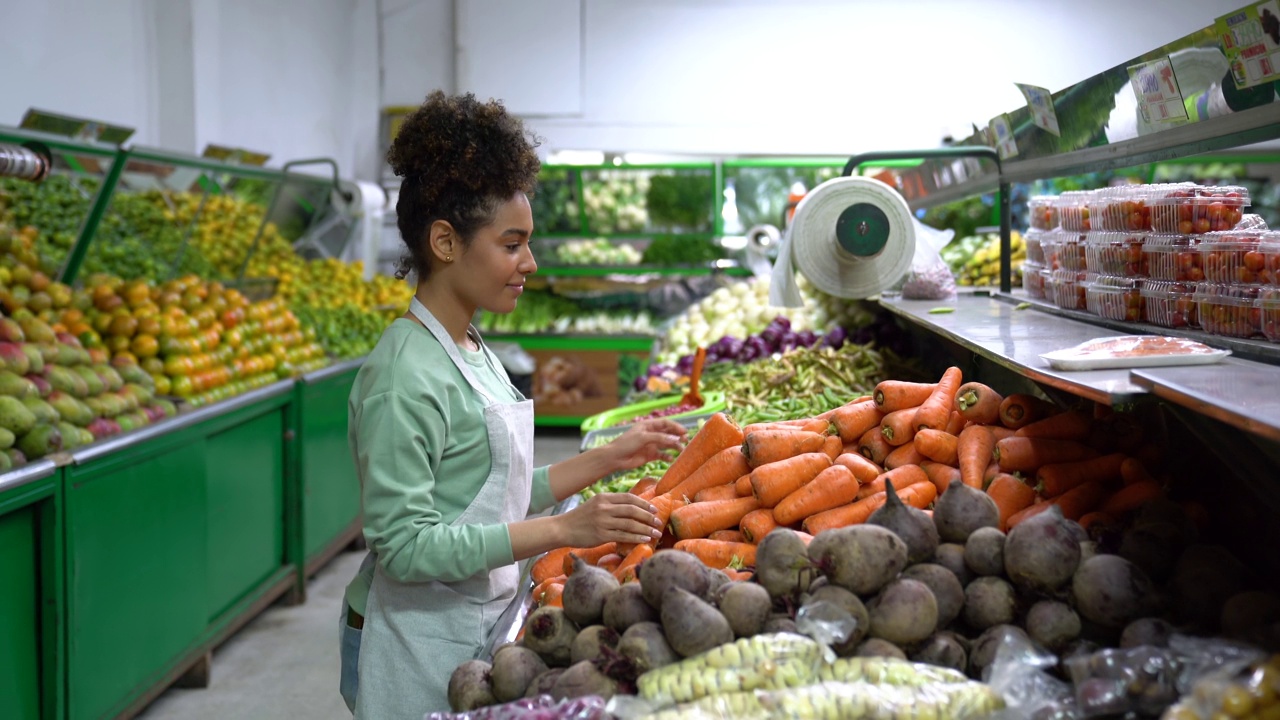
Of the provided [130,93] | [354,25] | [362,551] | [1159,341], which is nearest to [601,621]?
[1159,341]

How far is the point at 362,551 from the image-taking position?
659 cm

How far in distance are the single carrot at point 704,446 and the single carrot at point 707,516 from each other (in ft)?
0.79

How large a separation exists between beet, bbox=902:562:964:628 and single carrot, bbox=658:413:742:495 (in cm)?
103

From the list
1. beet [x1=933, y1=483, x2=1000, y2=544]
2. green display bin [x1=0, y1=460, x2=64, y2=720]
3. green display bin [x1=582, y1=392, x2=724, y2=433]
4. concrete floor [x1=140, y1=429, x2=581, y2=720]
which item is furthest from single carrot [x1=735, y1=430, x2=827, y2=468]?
concrete floor [x1=140, y1=429, x2=581, y2=720]

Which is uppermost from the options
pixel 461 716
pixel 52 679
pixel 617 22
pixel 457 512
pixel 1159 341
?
pixel 617 22

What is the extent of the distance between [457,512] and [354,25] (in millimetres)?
11311

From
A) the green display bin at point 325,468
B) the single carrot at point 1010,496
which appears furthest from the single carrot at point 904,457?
the green display bin at point 325,468

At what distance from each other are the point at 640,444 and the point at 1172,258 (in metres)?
1.55

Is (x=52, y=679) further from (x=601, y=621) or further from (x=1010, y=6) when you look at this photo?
(x=1010, y=6)

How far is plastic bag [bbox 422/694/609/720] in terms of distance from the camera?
1.53 metres

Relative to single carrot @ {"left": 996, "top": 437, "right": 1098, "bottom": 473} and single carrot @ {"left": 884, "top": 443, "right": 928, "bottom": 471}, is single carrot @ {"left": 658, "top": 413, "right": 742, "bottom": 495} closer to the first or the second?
single carrot @ {"left": 884, "top": 443, "right": 928, "bottom": 471}

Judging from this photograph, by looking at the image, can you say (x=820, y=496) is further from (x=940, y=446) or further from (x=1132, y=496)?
(x=1132, y=496)

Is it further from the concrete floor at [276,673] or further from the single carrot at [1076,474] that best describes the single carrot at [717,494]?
the concrete floor at [276,673]

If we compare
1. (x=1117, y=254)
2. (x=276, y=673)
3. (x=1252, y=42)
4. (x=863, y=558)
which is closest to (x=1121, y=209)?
(x=1117, y=254)
